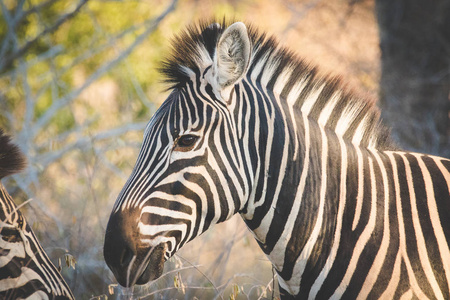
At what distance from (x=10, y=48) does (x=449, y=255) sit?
803cm

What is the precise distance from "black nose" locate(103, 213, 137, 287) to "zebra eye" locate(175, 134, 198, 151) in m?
0.47

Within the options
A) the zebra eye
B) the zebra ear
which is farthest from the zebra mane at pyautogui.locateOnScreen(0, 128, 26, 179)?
the zebra ear

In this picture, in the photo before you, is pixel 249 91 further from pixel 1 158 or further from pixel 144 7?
pixel 144 7

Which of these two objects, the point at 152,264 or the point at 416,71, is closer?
the point at 152,264

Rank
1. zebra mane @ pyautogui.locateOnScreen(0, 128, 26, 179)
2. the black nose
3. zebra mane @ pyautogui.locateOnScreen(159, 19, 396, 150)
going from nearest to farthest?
1. the black nose
2. zebra mane @ pyautogui.locateOnScreen(159, 19, 396, 150)
3. zebra mane @ pyautogui.locateOnScreen(0, 128, 26, 179)

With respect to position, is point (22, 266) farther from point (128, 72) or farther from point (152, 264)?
point (128, 72)

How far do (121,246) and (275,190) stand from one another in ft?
2.89

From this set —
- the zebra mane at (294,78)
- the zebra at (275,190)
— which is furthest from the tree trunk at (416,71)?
the zebra at (275,190)

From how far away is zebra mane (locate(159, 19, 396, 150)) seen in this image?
2.82 meters

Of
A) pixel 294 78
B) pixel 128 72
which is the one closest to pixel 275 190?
pixel 294 78

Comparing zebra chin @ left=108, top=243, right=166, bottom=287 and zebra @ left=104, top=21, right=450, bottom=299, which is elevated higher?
zebra @ left=104, top=21, right=450, bottom=299

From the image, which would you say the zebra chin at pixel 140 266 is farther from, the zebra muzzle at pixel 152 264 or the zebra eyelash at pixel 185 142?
the zebra eyelash at pixel 185 142

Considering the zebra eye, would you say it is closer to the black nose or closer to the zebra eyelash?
the zebra eyelash

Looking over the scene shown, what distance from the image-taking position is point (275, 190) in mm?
2623
